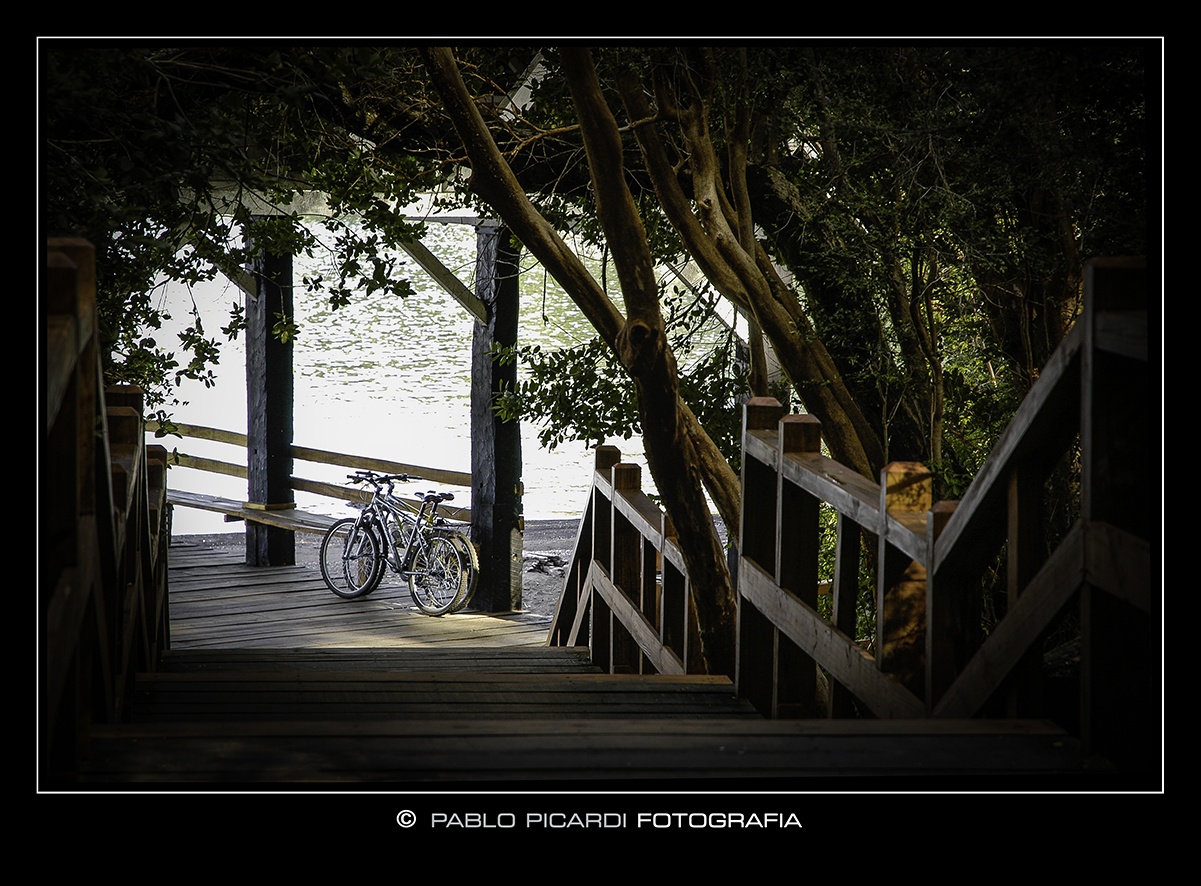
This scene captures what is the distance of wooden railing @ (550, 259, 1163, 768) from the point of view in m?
1.75

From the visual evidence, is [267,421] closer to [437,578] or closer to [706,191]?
[437,578]

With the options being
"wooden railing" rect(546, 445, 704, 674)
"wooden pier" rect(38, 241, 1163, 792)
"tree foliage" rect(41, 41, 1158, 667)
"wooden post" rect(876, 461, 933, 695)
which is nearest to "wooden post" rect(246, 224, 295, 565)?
"tree foliage" rect(41, 41, 1158, 667)

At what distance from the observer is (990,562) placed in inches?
92.1

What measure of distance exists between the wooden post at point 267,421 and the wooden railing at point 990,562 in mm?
5475

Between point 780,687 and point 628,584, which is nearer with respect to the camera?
point 780,687

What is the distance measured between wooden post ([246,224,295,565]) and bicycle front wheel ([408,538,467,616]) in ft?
4.67

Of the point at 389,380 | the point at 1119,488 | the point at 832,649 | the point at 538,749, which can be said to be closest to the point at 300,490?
the point at 832,649

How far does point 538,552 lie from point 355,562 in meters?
2.95

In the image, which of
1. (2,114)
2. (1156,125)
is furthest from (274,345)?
(1156,125)

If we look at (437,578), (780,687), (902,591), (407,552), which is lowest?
(437,578)

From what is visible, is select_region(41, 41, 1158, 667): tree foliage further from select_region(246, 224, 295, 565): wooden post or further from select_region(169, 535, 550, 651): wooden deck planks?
select_region(246, 224, 295, 565): wooden post

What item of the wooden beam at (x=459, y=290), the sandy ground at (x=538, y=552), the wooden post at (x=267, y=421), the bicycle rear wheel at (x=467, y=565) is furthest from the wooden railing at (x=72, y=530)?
the wooden post at (x=267, y=421)

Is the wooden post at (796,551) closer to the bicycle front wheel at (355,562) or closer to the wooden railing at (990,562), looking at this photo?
the wooden railing at (990,562)

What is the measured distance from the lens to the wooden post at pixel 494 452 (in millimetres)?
7070
